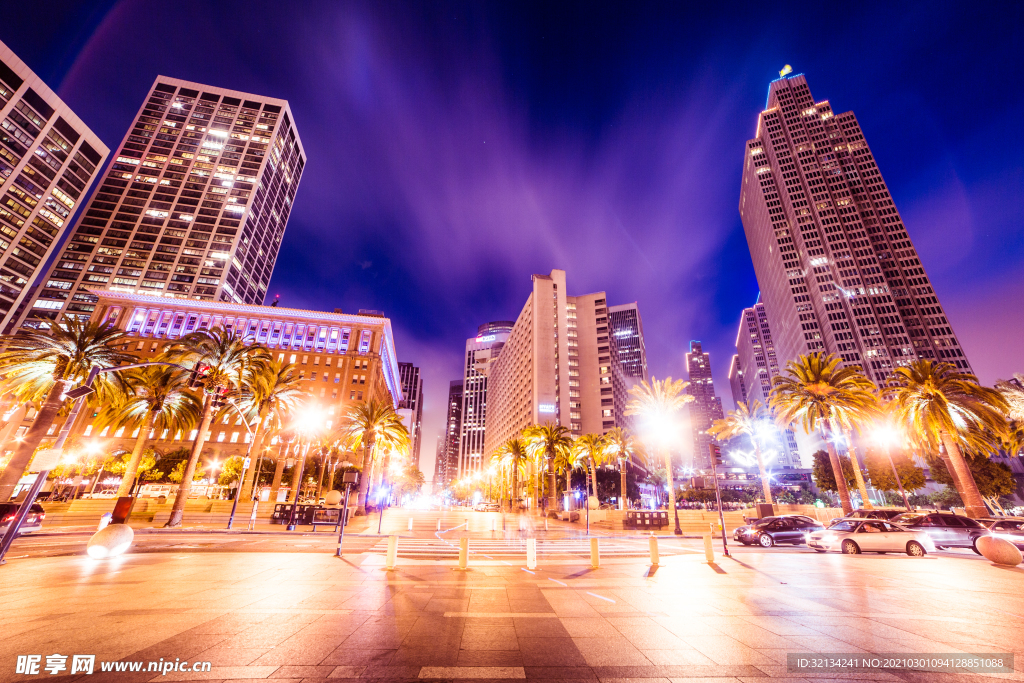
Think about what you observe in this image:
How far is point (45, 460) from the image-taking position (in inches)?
415

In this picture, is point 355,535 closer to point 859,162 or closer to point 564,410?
point 564,410

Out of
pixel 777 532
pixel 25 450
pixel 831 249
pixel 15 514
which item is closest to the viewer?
pixel 15 514

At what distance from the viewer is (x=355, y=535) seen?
957 inches

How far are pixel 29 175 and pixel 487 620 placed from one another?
161m

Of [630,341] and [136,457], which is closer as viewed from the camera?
[136,457]

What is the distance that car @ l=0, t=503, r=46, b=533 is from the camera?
1584 centimetres

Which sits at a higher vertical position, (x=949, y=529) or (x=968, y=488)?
(x=968, y=488)

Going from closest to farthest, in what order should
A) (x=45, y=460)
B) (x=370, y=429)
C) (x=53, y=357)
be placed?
(x=45, y=460), (x=53, y=357), (x=370, y=429)

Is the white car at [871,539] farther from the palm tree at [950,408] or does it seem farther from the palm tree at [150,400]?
the palm tree at [150,400]

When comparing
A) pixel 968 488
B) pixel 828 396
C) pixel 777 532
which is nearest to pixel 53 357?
pixel 777 532

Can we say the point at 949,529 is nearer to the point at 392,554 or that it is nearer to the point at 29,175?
the point at 392,554

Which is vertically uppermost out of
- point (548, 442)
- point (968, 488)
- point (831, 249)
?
point (831, 249)

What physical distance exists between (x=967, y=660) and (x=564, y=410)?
105m

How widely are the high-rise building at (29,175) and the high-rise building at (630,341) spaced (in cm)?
18707
